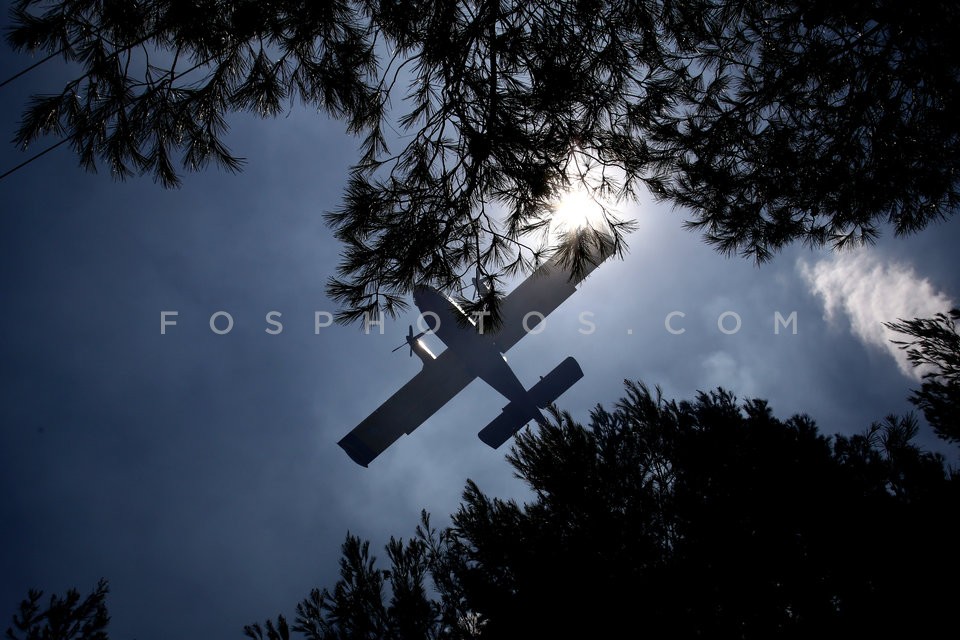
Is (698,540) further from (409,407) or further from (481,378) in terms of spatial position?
(409,407)

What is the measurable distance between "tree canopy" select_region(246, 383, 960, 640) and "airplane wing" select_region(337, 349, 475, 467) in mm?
4044

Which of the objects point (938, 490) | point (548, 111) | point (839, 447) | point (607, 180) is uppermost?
point (548, 111)

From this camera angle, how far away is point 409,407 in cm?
905

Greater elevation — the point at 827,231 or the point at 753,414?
the point at 827,231

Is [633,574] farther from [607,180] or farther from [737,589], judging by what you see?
[607,180]

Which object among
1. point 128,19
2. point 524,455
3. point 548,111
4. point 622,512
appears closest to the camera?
point 128,19

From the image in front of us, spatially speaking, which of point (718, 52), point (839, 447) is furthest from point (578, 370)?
point (718, 52)

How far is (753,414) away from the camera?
4.46m

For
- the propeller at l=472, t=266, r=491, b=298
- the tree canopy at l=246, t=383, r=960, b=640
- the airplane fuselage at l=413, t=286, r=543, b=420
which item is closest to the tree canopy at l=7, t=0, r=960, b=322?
the propeller at l=472, t=266, r=491, b=298

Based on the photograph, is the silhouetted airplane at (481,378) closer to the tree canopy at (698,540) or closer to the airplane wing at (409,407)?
the airplane wing at (409,407)

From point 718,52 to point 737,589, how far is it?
466 centimetres

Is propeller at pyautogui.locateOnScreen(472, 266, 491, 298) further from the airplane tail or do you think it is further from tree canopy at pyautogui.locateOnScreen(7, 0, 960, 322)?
the airplane tail

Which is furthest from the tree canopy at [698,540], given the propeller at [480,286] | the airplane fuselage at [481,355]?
the airplane fuselage at [481,355]

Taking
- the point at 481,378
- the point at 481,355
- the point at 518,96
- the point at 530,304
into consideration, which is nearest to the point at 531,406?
the point at 481,378
